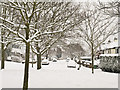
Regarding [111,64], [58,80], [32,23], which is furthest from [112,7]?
[111,64]

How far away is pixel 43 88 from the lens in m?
8.91

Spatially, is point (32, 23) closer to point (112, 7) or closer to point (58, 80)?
point (58, 80)

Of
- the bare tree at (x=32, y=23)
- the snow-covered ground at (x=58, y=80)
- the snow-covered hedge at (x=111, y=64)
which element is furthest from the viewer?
the snow-covered hedge at (x=111, y=64)

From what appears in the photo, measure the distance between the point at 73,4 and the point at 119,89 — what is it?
10.6m

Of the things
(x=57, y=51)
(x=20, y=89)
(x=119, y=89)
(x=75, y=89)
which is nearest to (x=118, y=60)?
(x=119, y=89)

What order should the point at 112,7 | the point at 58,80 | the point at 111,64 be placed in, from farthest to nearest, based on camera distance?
the point at 111,64
the point at 58,80
the point at 112,7

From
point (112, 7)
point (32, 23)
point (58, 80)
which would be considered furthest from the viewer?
point (58, 80)

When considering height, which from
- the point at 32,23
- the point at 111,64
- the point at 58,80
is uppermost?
the point at 32,23

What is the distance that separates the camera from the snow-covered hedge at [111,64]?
63.2 ft

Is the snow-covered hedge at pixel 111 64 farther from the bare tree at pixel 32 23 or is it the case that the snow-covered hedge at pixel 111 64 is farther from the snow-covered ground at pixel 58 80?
the bare tree at pixel 32 23

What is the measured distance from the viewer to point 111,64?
798 inches

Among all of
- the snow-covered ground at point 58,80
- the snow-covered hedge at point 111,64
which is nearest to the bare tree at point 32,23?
the snow-covered ground at point 58,80

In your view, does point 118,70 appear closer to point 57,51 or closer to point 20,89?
point 20,89

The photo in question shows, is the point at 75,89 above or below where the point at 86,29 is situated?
below
